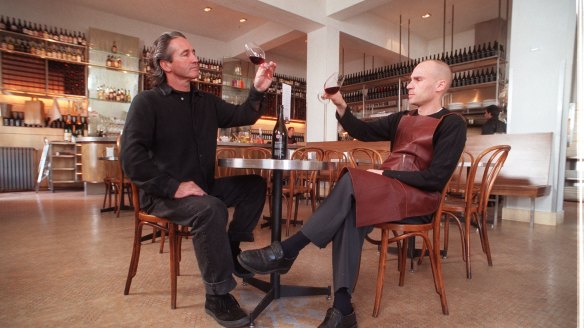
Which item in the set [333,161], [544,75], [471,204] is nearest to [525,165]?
[544,75]

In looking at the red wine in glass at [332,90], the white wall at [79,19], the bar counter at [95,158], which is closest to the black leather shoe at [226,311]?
the red wine in glass at [332,90]

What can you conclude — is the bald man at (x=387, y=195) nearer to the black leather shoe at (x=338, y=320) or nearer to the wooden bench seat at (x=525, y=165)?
the black leather shoe at (x=338, y=320)

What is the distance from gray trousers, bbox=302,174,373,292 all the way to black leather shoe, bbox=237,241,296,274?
0.14 m

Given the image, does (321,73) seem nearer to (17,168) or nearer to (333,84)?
(333,84)

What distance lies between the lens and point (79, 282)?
6.41ft

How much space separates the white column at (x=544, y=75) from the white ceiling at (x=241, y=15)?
2.73 meters

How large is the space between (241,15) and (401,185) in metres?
7.03

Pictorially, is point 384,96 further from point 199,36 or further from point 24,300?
point 24,300

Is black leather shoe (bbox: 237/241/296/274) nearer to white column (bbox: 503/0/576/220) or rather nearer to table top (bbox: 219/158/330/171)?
table top (bbox: 219/158/330/171)

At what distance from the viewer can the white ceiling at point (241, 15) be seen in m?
6.92

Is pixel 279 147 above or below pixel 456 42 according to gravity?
below

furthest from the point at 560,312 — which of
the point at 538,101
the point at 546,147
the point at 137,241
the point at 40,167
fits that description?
the point at 40,167

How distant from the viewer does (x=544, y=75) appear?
13.9 feet

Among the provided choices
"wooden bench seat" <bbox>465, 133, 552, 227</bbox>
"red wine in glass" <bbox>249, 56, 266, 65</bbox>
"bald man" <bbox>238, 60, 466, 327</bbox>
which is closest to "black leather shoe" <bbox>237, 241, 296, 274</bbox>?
"bald man" <bbox>238, 60, 466, 327</bbox>
